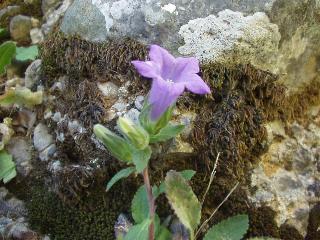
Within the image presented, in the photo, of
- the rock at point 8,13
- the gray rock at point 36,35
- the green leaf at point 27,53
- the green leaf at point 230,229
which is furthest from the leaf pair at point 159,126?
the rock at point 8,13

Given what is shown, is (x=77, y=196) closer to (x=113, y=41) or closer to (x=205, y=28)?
(x=113, y=41)

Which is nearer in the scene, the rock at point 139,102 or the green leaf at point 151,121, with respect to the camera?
the green leaf at point 151,121

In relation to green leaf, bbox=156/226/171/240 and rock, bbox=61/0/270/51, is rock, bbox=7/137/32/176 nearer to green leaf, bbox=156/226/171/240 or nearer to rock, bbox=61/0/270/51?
rock, bbox=61/0/270/51

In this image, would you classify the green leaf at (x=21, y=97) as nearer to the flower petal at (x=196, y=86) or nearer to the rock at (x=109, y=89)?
the rock at (x=109, y=89)

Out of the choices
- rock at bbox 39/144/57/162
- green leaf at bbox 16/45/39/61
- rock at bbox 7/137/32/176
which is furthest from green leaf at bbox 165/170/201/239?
green leaf at bbox 16/45/39/61

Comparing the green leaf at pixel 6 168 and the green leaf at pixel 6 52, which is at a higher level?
the green leaf at pixel 6 52

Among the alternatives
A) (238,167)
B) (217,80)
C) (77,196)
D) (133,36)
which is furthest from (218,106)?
(77,196)
